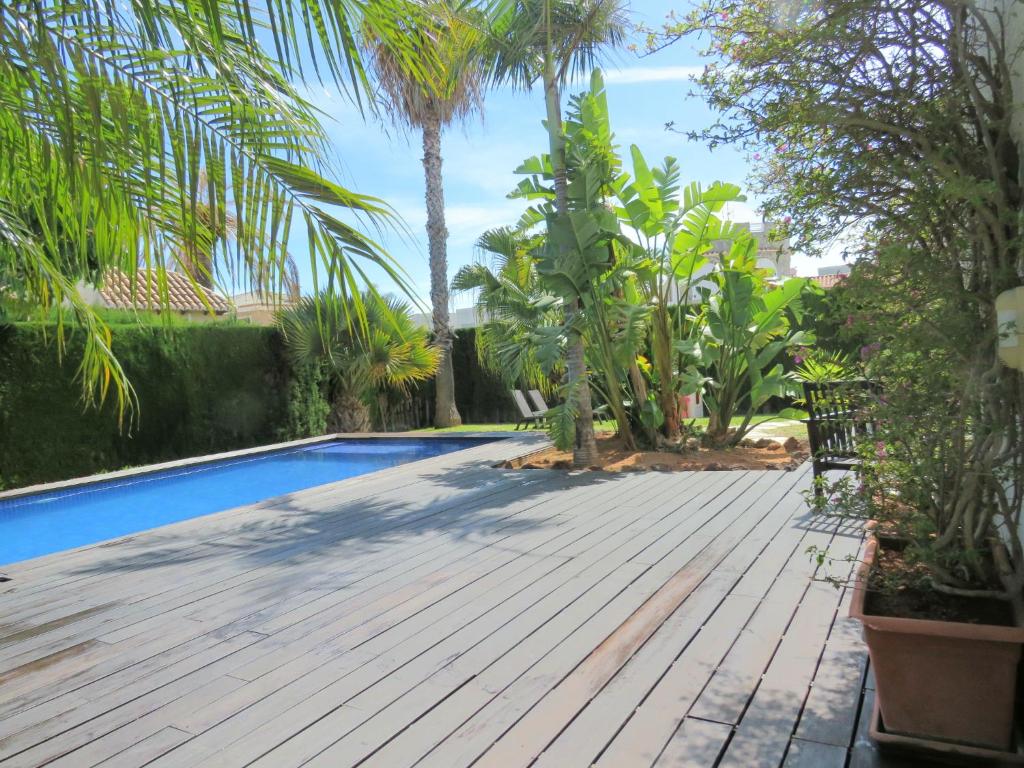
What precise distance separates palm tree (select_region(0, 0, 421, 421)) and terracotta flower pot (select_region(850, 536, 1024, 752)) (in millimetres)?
2044

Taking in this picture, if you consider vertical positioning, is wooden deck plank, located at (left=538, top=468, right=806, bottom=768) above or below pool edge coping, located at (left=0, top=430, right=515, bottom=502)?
below

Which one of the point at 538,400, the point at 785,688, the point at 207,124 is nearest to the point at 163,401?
the point at 538,400

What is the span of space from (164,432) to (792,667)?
36.9ft

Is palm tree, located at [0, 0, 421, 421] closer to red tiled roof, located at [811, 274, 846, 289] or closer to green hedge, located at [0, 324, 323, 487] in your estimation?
red tiled roof, located at [811, 274, 846, 289]

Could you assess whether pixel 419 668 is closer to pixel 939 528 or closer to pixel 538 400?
pixel 939 528

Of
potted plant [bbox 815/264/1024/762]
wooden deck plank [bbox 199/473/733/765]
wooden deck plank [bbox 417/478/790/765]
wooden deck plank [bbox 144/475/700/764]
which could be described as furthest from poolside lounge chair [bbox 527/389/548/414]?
potted plant [bbox 815/264/1024/762]

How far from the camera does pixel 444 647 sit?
3.22m

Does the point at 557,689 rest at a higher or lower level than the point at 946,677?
lower

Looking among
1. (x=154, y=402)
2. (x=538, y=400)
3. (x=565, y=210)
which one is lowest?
(x=538, y=400)

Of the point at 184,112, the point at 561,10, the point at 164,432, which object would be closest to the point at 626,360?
the point at 561,10

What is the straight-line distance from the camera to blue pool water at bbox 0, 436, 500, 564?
7.87 meters

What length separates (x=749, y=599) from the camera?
12.2 feet

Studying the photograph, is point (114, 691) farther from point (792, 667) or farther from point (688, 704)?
point (792, 667)

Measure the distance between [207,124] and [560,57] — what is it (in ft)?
21.4
